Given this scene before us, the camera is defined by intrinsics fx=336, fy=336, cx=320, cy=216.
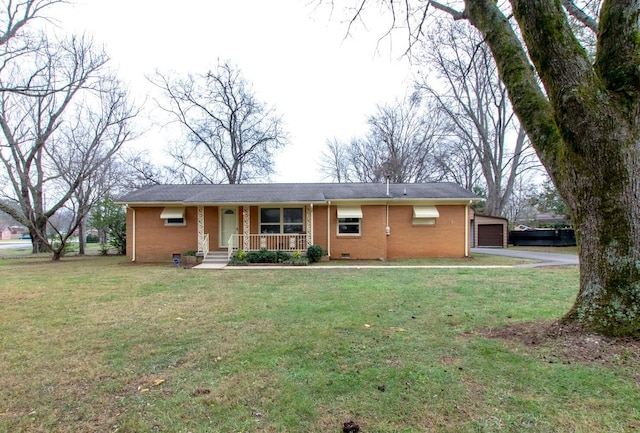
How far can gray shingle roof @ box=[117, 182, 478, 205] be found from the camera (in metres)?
15.0

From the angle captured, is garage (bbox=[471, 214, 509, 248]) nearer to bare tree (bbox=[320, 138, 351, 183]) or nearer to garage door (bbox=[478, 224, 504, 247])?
garage door (bbox=[478, 224, 504, 247])

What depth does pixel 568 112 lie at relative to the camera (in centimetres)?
360

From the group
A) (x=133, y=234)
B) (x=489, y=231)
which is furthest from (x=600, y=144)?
(x=489, y=231)

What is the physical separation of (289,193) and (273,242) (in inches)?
100

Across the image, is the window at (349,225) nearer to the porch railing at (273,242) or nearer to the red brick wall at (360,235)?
the red brick wall at (360,235)

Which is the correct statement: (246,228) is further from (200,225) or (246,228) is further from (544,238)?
(544,238)

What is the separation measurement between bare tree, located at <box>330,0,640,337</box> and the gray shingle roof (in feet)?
36.2

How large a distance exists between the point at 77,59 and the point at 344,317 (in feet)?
62.2

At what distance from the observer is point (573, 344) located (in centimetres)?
363

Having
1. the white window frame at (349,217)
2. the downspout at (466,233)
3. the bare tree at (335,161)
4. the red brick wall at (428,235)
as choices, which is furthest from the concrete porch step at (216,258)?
the bare tree at (335,161)

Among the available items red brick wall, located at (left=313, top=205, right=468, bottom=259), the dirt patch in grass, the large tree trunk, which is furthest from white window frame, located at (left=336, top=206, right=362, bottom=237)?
the large tree trunk

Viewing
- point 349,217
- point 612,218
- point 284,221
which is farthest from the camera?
point 284,221

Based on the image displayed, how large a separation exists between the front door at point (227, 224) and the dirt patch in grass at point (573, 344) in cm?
1315

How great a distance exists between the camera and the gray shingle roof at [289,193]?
15.0 meters
